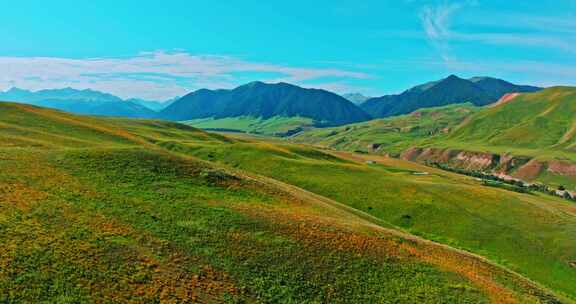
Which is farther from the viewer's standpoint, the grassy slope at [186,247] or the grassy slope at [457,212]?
the grassy slope at [457,212]

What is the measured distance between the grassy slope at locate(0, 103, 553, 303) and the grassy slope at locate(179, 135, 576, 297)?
978 inches

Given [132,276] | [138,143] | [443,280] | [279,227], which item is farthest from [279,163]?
[132,276]

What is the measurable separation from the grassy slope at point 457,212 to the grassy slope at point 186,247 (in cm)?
2483

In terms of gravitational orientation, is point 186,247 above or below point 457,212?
above

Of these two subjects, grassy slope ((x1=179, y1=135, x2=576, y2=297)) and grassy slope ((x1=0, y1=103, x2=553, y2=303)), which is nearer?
grassy slope ((x1=0, y1=103, x2=553, y2=303))

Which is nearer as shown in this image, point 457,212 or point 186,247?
point 186,247

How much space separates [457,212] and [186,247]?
214 feet

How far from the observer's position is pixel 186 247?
115 feet

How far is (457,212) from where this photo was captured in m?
82.4

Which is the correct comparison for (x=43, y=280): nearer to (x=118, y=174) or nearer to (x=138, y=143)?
(x=118, y=174)

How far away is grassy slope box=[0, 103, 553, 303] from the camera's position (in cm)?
2866

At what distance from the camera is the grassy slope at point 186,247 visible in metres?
28.7

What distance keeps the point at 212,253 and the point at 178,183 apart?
59.8ft

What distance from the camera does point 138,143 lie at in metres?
110
